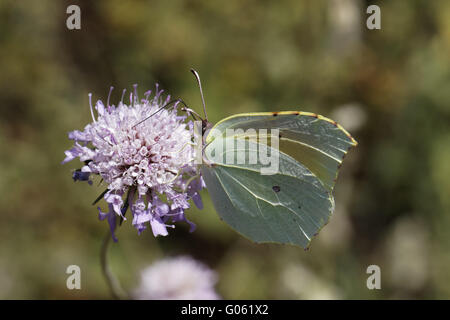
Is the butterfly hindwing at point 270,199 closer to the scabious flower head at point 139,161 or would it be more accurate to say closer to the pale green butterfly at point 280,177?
the pale green butterfly at point 280,177

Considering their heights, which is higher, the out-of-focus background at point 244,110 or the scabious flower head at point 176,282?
the out-of-focus background at point 244,110

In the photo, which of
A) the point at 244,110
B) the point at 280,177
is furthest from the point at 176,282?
the point at 244,110

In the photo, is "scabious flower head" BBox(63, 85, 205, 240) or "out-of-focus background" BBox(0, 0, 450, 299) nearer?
"scabious flower head" BBox(63, 85, 205, 240)

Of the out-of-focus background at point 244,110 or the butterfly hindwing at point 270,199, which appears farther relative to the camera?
the out-of-focus background at point 244,110

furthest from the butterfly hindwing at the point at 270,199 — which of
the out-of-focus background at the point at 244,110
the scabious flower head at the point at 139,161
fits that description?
the out-of-focus background at the point at 244,110

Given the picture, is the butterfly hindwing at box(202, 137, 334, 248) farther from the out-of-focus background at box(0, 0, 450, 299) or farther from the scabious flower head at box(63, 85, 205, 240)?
the out-of-focus background at box(0, 0, 450, 299)

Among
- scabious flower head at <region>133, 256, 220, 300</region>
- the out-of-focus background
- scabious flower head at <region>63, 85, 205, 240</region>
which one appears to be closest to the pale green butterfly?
scabious flower head at <region>63, 85, 205, 240</region>
